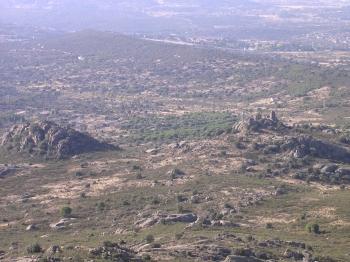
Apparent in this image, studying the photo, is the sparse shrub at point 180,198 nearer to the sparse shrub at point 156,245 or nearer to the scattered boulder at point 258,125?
the sparse shrub at point 156,245

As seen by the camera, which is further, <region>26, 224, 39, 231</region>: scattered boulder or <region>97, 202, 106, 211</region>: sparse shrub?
<region>97, 202, 106, 211</region>: sparse shrub

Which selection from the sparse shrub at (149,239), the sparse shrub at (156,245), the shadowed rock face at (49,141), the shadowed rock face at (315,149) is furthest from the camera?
the shadowed rock face at (49,141)

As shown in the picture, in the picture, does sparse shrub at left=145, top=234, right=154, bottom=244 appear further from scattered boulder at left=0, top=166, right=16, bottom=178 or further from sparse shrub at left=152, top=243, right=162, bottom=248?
scattered boulder at left=0, top=166, right=16, bottom=178

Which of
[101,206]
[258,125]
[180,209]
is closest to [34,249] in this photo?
[180,209]

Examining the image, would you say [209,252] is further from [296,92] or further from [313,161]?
[296,92]

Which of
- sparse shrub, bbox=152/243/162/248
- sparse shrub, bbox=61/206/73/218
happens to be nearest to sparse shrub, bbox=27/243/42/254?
sparse shrub, bbox=152/243/162/248

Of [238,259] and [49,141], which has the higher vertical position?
[238,259]

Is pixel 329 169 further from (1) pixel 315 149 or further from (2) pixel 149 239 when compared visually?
(2) pixel 149 239

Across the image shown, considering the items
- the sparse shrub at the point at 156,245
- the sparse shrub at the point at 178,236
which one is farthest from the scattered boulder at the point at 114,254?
the sparse shrub at the point at 178,236
